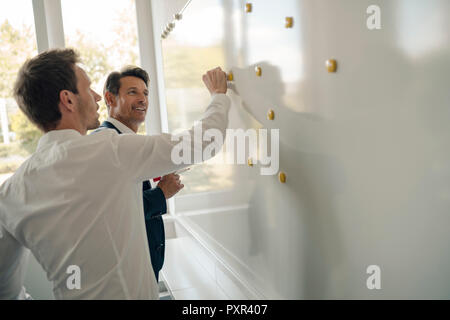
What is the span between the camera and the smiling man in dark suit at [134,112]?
1.50 meters

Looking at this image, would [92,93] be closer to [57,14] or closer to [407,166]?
[407,166]

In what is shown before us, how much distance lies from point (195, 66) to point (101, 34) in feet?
6.37

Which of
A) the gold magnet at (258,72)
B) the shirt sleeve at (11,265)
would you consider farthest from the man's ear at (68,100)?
the gold magnet at (258,72)

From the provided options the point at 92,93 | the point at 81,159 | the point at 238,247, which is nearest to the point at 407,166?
the point at 81,159

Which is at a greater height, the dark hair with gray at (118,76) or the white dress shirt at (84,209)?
the dark hair with gray at (118,76)

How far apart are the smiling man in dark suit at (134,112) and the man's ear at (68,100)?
446 mm

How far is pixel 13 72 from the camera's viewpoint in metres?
3.29

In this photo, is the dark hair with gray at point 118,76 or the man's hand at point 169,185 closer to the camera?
the man's hand at point 169,185

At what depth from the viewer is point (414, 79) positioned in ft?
2.26

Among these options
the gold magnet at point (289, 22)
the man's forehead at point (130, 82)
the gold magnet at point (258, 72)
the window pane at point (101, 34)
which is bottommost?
the gold magnet at point (258, 72)

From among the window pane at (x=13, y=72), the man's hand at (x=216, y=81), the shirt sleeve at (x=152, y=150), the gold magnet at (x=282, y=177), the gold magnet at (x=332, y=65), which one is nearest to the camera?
the gold magnet at (x=332, y=65)

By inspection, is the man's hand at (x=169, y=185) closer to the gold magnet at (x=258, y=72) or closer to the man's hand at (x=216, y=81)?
the man's hand at (x=216, y=81)

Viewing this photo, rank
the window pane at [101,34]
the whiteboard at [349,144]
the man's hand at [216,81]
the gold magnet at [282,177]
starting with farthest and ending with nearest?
1. the window pane at [101,34]
2. the man's hand at [216,81]
3. the gold magnet at [282,177]
4. the whiteboard at [349,144]

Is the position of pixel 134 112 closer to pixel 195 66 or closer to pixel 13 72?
pixel 195 66
